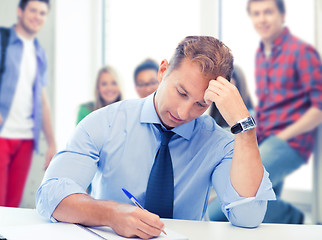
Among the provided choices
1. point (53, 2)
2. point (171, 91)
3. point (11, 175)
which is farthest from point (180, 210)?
point (53, 2)

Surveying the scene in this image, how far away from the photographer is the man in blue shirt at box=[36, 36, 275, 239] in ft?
3.65

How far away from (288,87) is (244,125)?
1955 millimetres

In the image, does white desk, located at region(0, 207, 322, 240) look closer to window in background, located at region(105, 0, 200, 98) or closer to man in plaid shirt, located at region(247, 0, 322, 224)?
man in plaid shirt, located at region(247, 0, 322, 224)

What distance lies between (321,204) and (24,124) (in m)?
2.58

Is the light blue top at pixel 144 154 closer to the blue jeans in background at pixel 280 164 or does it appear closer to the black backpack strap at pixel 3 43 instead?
the blue jeans in background at pixel 280 164

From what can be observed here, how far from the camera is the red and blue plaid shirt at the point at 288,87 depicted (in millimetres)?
2958

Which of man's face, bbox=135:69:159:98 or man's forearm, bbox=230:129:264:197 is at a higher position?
man's face, bbox=135:69:159:98

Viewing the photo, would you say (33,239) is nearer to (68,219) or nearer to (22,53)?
(68,219)

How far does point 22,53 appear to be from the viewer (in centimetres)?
388

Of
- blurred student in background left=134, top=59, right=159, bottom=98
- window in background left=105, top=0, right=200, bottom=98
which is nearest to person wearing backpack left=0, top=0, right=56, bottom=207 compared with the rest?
window in background left=105, top=0, right=200, bottom=98

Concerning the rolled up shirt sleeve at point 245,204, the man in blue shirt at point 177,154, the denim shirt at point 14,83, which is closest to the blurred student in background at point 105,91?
the denim shirt at point 14,83

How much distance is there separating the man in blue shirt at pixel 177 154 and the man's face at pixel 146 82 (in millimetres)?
1864

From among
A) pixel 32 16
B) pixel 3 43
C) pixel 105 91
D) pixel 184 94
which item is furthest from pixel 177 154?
pixel 32 16

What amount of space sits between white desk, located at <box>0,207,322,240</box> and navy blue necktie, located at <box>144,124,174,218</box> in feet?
0.26
